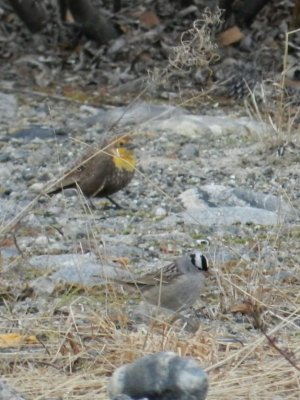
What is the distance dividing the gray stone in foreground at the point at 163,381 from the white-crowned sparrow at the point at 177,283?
5.90 feet

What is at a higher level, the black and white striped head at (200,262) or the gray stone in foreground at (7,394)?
the gray stone in foreground at (7,394)

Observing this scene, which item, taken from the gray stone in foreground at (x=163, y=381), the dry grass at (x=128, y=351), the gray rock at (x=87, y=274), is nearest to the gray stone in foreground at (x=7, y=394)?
the dry grass at (x=128, y=351)

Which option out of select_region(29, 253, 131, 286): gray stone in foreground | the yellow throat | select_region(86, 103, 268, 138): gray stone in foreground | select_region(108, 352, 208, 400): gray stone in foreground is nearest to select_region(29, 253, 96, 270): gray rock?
select_region(29, 253, 131, 286): gray stone in foreground

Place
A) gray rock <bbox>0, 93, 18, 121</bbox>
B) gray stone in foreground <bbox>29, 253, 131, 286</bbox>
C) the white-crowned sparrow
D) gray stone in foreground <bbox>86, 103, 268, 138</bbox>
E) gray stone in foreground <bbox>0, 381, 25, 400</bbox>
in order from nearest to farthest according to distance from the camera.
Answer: gray stone in foreground <bbox>0, 381, 25, 400</bbox> → the white-crowned sparrow → gray stone in foreground <bbox>29, 253, 131, 286</bbox> → gray stone in foreground <bbox>86, 103, 268, 138</bbox> → gray rock <bbox>0, 93, 18, 121</bbox>

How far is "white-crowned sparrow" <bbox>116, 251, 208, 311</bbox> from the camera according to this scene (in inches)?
232

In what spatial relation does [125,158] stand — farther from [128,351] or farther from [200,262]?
[128,351]

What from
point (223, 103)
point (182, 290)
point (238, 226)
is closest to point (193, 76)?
point (223, 103)

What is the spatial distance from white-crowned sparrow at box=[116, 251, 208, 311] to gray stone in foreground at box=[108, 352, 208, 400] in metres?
1.80

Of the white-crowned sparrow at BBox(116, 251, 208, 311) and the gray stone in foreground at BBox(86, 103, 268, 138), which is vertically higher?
the white-crowned sparrow at BBox(116, 251, 208, 311)

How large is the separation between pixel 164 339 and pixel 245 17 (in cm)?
916

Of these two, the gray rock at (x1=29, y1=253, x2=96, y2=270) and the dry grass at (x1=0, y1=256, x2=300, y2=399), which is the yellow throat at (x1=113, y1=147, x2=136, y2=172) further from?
the dry grass at (x1=0, y1=256, x2=300, y2=399)

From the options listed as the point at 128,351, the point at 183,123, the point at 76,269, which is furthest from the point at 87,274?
the point at 183,123

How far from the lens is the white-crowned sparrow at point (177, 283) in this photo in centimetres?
590

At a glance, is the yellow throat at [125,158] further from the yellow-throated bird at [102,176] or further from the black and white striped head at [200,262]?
the black and white striped head at [200,262]
